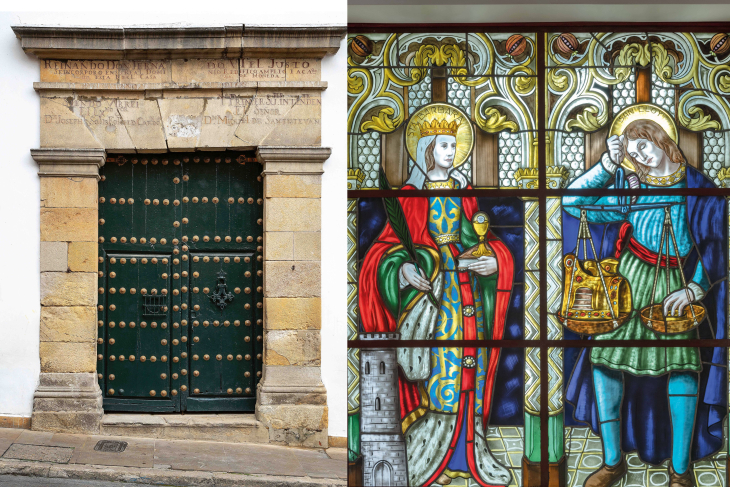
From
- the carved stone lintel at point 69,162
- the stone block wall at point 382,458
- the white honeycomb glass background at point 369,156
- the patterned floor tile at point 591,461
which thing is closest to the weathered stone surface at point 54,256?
the carved stone lintel at point 69,162

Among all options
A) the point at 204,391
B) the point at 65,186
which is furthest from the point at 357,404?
the point at 65,186

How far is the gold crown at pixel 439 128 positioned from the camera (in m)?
4.14

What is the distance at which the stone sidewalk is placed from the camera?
4559mm

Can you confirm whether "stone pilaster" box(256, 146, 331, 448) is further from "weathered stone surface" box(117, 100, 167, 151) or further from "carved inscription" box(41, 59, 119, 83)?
"carved inscription" box(41, 59, 119, 83)

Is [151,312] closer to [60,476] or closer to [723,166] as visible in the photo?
[60,476]

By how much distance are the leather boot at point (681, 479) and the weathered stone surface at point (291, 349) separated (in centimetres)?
259

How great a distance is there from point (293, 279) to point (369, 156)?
5.37ft

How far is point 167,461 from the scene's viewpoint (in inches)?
189

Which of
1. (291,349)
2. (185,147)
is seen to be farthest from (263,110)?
(291,349)

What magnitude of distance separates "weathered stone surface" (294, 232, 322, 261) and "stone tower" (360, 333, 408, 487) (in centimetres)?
154

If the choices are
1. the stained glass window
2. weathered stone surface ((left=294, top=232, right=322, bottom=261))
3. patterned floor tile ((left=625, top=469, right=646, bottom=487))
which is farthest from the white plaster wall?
patterned floor tile ((left=625, top=469, right=646, bottom=487))

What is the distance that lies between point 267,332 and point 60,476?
1.74 meters

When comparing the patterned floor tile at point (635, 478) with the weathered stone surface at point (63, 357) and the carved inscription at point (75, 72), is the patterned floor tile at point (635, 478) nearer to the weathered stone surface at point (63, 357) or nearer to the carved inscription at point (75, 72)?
the weathered stone surface at point (63, 357)

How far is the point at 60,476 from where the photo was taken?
14.9ft
